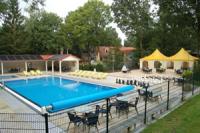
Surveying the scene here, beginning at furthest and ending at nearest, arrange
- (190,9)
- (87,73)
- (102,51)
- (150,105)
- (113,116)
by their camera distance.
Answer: (102,51), (87,73), (190,9), (150,105), (113,116)

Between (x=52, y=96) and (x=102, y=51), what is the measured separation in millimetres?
35153

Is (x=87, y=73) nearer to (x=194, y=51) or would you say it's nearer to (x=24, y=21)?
(x=24, y=21)

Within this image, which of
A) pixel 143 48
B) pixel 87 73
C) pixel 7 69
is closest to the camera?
pixel 87 73

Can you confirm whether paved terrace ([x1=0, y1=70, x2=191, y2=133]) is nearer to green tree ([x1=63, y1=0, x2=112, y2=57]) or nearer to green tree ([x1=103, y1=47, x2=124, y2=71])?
green tree ([x1=103, y1=47, x2=124, y2=71])

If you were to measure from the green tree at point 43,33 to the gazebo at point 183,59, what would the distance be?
68.2 feet

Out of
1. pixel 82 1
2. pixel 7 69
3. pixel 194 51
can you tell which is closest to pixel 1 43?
pixel 7 69

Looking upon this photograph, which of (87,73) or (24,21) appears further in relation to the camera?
(24,21)

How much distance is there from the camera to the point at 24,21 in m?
40.2

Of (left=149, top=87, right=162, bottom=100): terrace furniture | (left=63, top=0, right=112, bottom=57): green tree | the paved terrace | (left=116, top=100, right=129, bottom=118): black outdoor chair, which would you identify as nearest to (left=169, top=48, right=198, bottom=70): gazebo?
the paved terrace

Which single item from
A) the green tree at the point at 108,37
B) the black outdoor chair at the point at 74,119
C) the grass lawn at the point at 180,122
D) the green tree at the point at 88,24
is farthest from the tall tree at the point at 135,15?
the black outdoor chair at the point at 74,119

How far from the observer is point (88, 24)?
41562 mm

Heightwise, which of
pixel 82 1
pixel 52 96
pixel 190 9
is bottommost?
pixel 52 96

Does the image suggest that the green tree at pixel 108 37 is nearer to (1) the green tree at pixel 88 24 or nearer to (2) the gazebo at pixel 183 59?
(1) the green tree at pixel 88 24

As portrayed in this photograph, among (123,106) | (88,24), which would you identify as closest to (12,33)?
(88,24)
